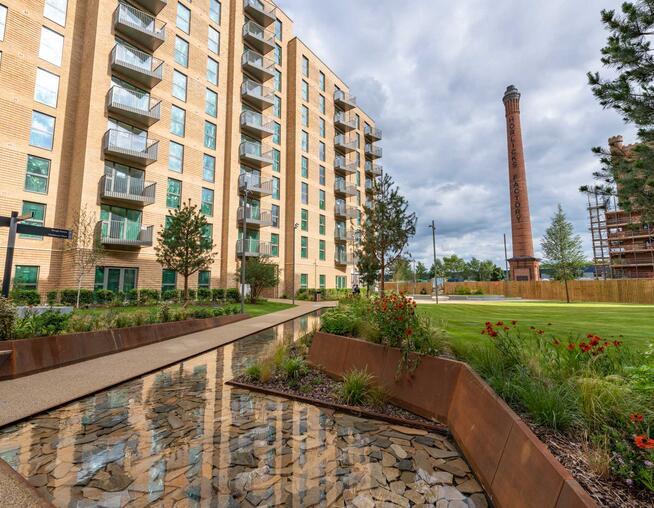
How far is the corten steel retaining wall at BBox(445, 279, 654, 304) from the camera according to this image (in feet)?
99.1

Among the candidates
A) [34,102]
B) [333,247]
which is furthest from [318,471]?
[333,247]

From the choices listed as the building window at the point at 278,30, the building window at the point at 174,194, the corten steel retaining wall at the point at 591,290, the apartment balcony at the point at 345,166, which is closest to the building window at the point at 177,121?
the building window at the point at 174,194

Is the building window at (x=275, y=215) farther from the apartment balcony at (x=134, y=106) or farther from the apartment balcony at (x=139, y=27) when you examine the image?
the apartment balcony at (x=139, y=27)

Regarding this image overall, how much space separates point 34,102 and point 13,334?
750 inches

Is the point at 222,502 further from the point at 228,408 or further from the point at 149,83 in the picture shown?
the point at 149,83

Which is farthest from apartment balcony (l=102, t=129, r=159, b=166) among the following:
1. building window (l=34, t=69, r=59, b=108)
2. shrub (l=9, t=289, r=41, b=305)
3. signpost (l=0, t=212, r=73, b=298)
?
signpost (l=0, t=212, r=73, b=298)

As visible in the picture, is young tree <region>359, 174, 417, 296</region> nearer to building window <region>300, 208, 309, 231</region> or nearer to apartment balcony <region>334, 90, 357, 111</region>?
building window <region>300, 208, 309, 231</region>

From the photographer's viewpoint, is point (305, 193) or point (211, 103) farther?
point (305, 193)

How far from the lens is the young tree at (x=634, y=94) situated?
5734 mm

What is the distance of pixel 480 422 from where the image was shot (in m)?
3.65

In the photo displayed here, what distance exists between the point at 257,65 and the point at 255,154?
29.1 feet

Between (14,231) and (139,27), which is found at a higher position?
(139,27)

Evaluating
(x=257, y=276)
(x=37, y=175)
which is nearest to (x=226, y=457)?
(x=257, y=276)

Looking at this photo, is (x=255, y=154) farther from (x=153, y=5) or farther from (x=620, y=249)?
(x=620, y=249)
